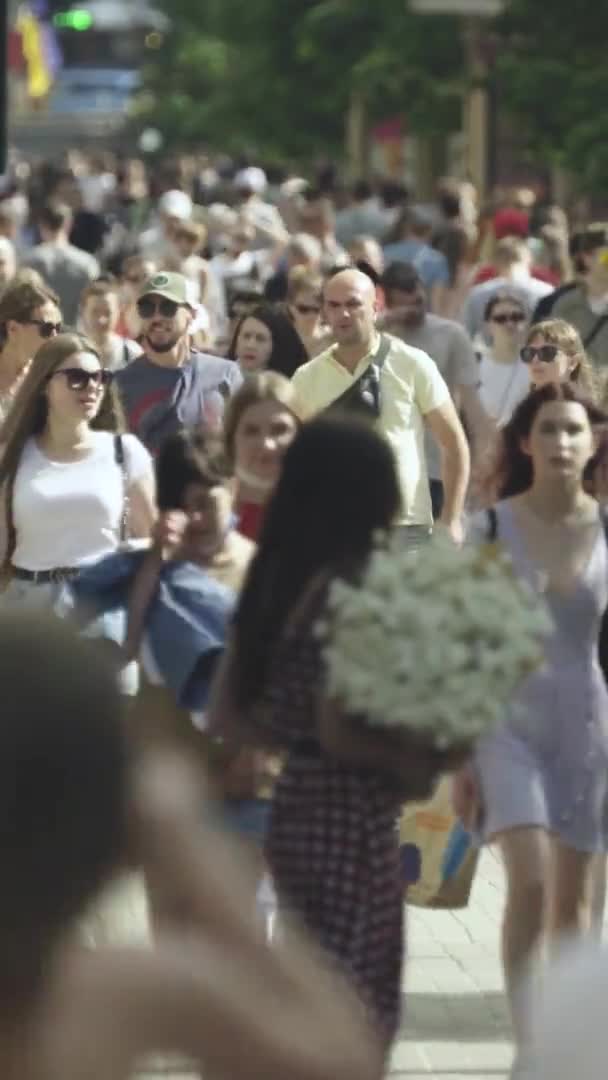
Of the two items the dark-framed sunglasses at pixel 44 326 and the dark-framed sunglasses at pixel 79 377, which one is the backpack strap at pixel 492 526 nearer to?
the dark-framed sunglasses at pixel 79 377

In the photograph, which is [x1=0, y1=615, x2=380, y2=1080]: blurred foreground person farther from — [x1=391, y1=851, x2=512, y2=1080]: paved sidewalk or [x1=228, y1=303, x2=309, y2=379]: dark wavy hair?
[x1=228, y1=303, x2=309, y2=379]: dark wavy hair

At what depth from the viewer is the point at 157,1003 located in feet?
9.41

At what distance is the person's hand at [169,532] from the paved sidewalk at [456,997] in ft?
4.60

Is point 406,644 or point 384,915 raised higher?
point 406,644

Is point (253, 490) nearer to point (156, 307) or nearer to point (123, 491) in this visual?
point (123, 491)

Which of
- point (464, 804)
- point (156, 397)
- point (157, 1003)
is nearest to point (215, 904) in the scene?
point (157, 1003)

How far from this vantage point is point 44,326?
1177 centimetres

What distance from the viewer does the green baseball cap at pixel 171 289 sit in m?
11.9

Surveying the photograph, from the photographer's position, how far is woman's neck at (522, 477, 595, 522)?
7.09 meters

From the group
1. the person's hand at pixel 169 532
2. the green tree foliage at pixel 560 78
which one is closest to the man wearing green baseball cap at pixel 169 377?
the person's hand at pixel 169 532

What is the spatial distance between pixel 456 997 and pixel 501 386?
6.38 metres

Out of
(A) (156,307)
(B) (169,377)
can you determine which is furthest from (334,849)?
(A) (156,307)

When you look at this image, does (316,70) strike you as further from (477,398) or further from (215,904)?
(215,904)

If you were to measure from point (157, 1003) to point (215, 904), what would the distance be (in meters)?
0.19
